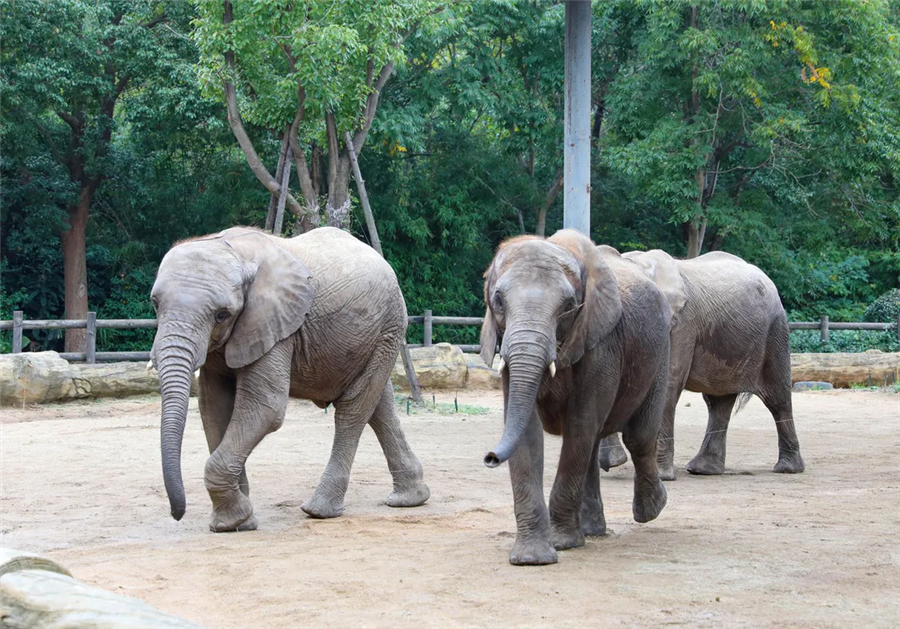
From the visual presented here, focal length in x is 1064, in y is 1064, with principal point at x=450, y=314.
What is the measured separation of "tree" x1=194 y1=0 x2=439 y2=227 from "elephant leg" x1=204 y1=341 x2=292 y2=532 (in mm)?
8563

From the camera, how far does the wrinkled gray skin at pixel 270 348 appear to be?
6.68 metres

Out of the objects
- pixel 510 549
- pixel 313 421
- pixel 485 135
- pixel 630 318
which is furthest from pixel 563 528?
pixel 485 135

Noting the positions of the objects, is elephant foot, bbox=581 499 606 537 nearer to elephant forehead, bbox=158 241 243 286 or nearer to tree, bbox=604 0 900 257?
elephant forehead, bbox=158 241 243 286

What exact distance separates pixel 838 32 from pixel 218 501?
20010 mm

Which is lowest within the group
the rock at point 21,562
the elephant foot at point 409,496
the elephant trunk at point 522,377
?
the elephant foot at point 409,496

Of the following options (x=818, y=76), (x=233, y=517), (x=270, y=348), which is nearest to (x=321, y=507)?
(x=233, y=517)

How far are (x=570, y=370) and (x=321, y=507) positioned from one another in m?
2.60

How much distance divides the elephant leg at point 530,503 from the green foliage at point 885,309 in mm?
20814

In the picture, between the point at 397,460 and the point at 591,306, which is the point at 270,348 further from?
the point at 591,306

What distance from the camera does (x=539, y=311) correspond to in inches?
216

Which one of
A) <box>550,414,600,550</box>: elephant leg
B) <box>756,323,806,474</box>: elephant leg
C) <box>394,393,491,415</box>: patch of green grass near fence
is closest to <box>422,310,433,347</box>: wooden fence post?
<box>394,393,491,415</box>: patch of green grass near fence

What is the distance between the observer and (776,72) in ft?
77.4

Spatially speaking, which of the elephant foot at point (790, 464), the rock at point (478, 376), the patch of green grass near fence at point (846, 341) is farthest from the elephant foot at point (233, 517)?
the patch of green grass near fence at point (846, 341)

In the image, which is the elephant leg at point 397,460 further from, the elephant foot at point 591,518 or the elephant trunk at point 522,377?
the elephant trunk at point 522,377
